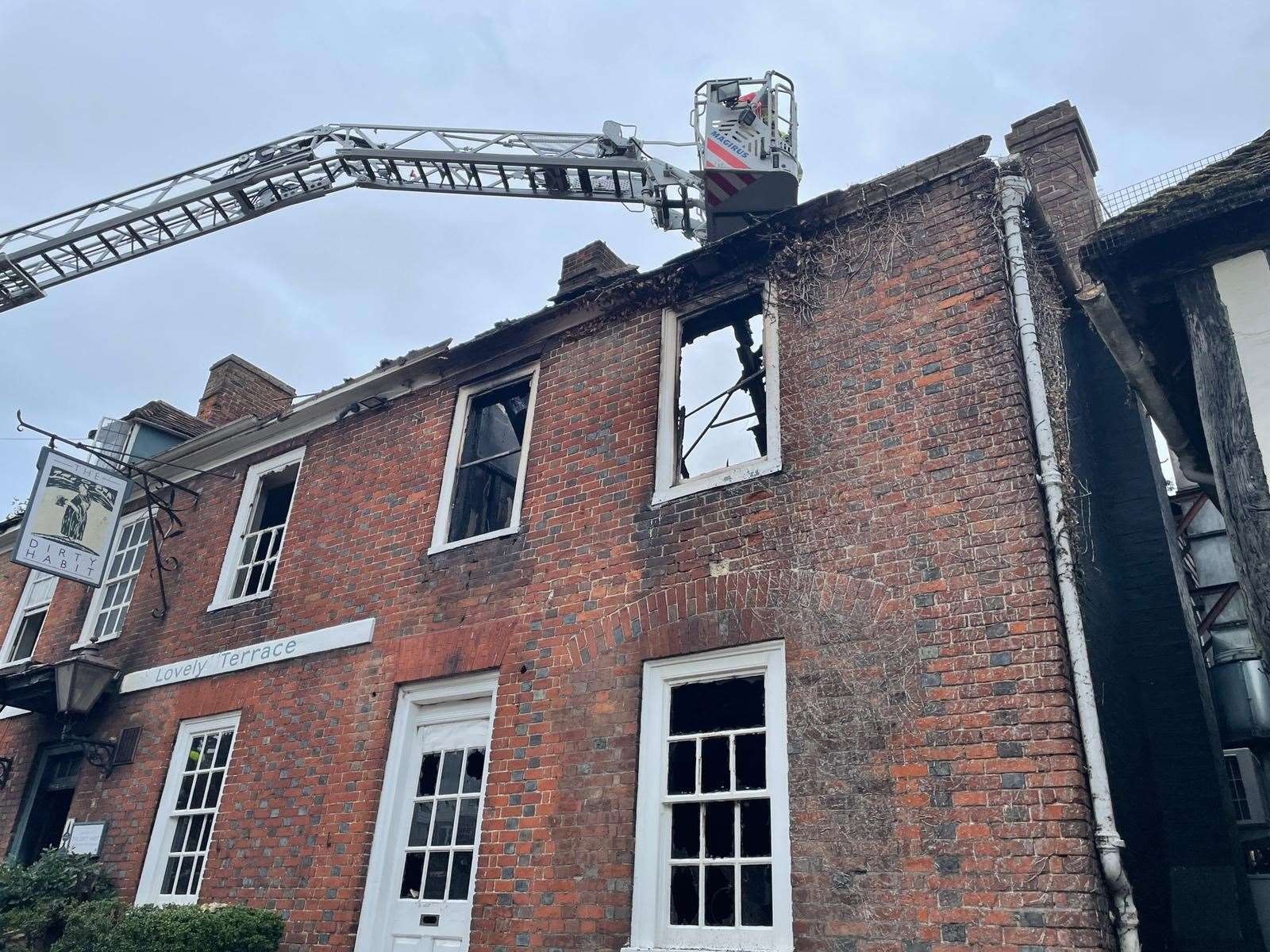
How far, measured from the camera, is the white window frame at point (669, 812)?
18.8 ft

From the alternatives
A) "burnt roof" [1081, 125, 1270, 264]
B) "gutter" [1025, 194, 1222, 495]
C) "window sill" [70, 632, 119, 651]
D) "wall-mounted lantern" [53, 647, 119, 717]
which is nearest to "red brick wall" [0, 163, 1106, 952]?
"gutter" [1025, 194, 1222, 495]

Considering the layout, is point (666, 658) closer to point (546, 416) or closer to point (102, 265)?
point (546, 416)

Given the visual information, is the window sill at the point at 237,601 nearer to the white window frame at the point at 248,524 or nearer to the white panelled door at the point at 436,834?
the white window frame at the point at 248,524

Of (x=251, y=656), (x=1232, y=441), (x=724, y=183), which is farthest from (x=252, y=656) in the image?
(x=1232, y=441)

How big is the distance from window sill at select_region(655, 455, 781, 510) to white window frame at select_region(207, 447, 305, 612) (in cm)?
512

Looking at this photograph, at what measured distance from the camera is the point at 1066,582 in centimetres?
557

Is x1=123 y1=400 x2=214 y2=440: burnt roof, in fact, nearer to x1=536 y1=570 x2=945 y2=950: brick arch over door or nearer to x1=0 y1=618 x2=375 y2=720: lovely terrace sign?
x1=0 y1=618 x2=375 y2=720: lovely terrace sign

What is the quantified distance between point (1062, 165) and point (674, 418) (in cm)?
539

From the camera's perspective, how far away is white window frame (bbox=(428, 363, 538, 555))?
856 centimetres

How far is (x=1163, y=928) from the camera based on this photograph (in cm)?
652

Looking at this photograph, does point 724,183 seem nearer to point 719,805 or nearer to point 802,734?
point 802,734

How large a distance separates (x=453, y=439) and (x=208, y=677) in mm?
3810

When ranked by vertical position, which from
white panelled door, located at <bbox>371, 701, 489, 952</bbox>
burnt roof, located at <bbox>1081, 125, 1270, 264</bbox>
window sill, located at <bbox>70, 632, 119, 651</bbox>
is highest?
burnt roof, located at <bbox>1081, 125, 1270, 264</bbox>

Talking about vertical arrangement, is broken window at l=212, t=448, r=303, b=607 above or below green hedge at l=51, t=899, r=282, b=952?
above
